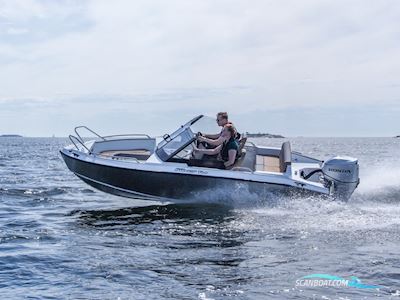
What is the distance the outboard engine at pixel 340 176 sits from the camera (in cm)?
1159

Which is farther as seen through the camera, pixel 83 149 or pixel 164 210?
pixel 83 149

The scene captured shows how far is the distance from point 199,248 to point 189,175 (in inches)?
125

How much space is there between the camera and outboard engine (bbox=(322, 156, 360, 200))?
1159cm

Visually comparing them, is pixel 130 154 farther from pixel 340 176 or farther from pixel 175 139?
pixel 340 176

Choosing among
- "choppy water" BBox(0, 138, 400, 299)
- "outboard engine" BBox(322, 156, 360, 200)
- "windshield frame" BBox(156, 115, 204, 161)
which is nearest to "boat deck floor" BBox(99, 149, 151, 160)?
"windshield frame" BBox(156, 115, 204, 161)

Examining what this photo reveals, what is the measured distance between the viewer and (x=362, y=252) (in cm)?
782

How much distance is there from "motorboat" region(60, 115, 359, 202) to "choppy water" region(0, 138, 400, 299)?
324 mm

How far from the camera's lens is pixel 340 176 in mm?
11594

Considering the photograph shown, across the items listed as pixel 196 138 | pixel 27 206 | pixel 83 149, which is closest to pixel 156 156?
pixel 196 138

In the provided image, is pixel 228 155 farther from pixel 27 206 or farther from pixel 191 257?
pixel 27 206

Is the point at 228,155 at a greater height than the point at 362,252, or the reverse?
the point at 228,155

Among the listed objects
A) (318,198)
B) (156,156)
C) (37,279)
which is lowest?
(37,279)

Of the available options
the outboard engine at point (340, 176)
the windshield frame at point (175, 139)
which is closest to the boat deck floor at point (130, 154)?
the windshield frame at point (175, 139)

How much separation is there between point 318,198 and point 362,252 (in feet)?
11.2
